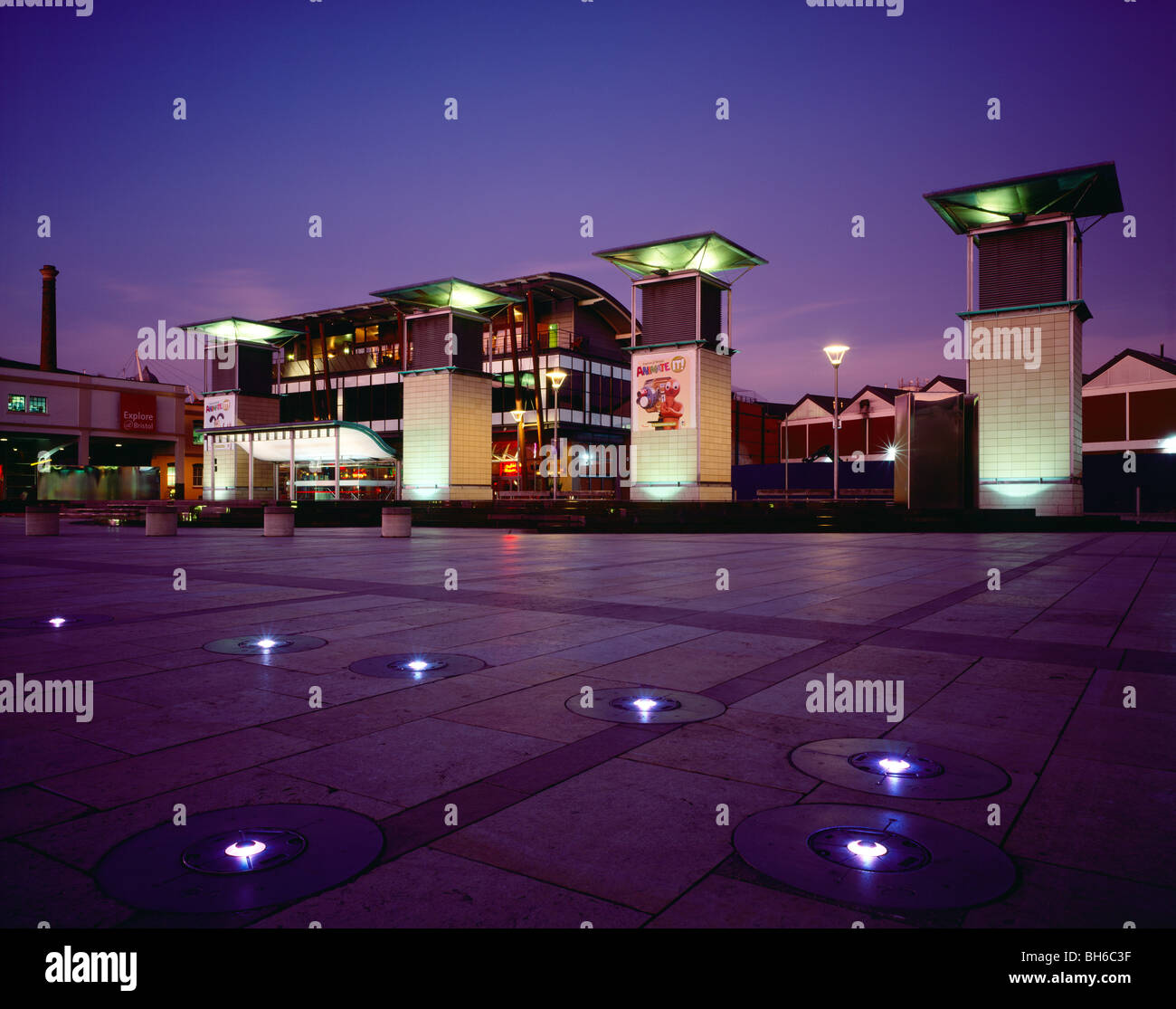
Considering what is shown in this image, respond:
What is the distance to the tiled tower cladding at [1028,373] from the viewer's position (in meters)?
27.8

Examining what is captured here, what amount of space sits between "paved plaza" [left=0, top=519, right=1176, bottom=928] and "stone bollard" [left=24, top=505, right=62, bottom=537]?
17.5 m

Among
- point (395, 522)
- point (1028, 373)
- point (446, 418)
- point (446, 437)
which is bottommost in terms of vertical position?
point (395, 522)

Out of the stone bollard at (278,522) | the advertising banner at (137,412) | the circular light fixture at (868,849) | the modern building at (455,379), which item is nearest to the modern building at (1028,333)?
the modern building at (455,379)

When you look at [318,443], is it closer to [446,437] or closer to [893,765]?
[446,437]

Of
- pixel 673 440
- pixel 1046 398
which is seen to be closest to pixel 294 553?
pixel 673 440

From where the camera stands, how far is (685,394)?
31.6 metres

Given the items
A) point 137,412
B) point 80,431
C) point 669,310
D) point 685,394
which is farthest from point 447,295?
point 80,431

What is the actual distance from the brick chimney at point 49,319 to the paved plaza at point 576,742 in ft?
234

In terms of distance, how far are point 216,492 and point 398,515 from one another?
27.5 m

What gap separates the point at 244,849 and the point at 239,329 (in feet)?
163

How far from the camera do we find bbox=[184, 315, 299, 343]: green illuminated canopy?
151ft

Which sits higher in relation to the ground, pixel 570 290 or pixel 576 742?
pixel 570 290
